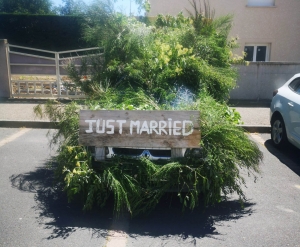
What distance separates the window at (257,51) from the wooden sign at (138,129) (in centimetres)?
1257

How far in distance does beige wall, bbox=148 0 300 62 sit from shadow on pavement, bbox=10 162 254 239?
1192 cm

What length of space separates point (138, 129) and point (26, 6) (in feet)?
154

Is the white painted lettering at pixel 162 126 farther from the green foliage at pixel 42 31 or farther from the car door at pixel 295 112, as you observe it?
the green foliage at pixel 42 31

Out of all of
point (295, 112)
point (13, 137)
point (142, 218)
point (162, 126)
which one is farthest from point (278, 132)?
point (13, 137)

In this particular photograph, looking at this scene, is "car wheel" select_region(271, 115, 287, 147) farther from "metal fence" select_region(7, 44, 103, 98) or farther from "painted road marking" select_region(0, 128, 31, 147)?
"metal fence" select_region(7, 44, 103, 98)

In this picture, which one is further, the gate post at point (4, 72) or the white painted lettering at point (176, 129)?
the gate post at point (4, 72)

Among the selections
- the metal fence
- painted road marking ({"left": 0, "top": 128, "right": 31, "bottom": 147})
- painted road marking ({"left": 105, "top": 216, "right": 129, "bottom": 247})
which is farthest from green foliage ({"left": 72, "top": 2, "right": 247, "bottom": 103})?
the metal fence

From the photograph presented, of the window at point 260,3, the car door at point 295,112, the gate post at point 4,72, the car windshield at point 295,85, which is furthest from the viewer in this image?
the window at point 260,3

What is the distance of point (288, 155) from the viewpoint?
23.1 feet

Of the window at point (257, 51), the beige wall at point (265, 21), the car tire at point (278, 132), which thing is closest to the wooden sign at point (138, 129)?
the car tire at point (278, 132)

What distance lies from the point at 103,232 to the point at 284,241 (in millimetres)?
1867

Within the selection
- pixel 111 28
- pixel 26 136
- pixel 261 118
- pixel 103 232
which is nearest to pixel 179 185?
pixel 103 232

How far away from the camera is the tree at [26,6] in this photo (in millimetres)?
45062

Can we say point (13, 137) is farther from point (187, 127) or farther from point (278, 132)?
point (278, 132)
